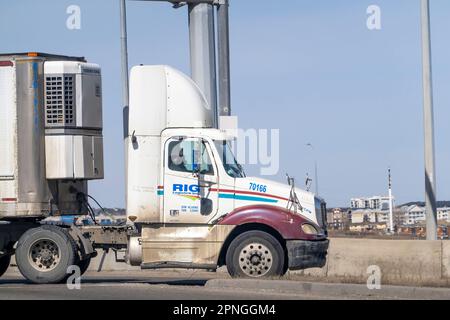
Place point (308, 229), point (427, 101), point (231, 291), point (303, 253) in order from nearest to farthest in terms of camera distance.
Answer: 1. point (231, 291)
2. point (303, 253)
3. point (308, 229)
4. point (427, 101)

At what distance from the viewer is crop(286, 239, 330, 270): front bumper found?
16.5 meters

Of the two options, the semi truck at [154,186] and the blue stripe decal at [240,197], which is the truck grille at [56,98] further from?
the blue stripe decal at [240,197]

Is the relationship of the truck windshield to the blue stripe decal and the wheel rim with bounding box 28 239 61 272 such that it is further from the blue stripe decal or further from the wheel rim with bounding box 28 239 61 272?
the wheel rim with bounding box 28 239 61 272

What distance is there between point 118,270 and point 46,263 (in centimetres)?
732

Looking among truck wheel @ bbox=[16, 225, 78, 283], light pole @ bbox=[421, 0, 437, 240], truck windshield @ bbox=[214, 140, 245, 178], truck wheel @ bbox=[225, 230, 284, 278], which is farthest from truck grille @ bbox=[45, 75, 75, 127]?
light pole @ bbox=[421, 0, 437, 240]

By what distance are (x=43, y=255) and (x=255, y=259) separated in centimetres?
363

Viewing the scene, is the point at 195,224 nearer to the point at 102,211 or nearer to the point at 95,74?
the point at 102,211

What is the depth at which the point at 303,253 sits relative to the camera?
1659 cm

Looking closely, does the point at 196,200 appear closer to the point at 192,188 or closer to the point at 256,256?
the point at 192,188

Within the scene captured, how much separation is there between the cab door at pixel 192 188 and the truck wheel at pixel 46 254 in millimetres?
1751

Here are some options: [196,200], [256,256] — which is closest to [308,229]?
[256,256]

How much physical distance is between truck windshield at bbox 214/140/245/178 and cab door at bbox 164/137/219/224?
19 centimetres
